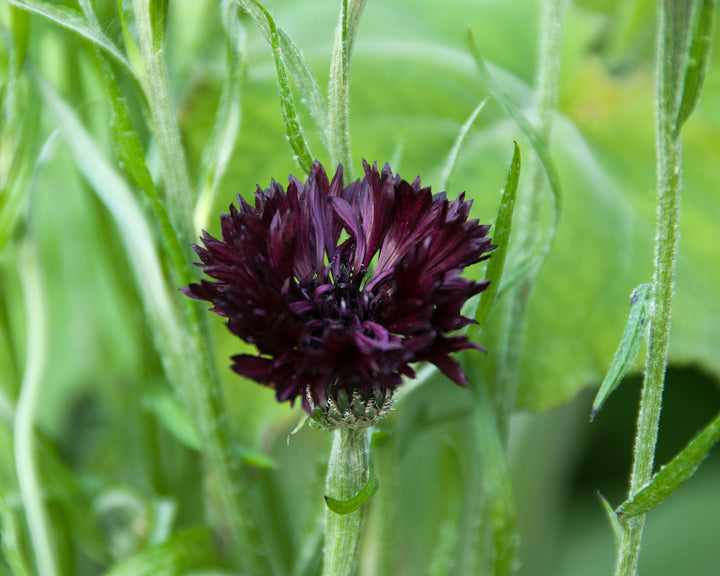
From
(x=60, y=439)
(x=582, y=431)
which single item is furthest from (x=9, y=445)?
(x=582, y=431)

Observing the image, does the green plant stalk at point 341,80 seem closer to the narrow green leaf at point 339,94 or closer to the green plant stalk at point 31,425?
the narrow green leaf at point 339,94

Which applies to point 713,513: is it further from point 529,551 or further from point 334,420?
point 334,420

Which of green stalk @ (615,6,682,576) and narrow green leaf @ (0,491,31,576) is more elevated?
green stalk @ (615,6,682,576)

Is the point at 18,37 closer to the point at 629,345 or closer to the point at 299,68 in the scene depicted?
the point at 299,68

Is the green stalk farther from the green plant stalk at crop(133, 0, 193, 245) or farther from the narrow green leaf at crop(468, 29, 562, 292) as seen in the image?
the green plant stalk at crop(133, 0, 193, 245)

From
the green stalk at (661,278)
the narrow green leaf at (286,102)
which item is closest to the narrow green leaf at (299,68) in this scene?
the narrow green leaf at (286,102)

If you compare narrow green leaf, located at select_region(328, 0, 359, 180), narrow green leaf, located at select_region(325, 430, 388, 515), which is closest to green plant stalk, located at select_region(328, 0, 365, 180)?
narrow green leaf, located at select_region(328, 0, 359, 180)
